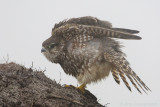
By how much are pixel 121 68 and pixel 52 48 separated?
5.26 ft

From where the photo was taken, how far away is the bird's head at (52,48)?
5.21 metres

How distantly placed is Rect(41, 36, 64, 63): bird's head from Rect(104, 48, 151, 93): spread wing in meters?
1.06

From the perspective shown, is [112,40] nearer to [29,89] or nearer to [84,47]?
[84,47]

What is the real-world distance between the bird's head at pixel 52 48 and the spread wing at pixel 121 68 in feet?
3.48

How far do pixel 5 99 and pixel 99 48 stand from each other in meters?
2.23

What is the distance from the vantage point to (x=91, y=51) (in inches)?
190

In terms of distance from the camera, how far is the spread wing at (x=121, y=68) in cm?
456

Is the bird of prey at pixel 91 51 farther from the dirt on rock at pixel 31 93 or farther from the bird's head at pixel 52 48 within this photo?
the dirt on rock at pixel 31 93

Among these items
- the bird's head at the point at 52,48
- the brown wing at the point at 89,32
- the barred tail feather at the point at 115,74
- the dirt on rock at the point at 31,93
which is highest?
the brown wing at the point at 89,32

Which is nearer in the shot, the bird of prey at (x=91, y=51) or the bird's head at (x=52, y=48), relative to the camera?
the bird of prey at (x=91, y=51)

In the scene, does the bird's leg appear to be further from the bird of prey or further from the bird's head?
the bird's head

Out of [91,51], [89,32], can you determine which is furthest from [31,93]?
[89,32]

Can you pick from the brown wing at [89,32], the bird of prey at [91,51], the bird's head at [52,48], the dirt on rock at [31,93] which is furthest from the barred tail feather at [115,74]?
the bird's head at [52,48]

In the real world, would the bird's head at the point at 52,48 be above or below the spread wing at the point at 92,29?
below
